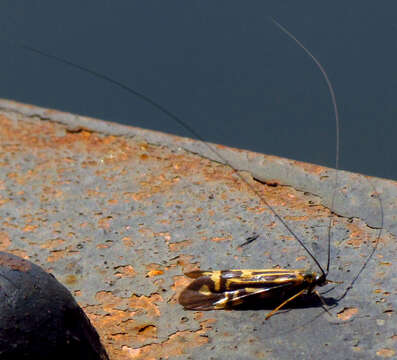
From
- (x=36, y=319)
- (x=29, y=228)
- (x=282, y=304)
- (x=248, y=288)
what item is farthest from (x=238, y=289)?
(x=29, y=228)

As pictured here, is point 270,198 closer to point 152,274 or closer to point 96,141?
point 152,274

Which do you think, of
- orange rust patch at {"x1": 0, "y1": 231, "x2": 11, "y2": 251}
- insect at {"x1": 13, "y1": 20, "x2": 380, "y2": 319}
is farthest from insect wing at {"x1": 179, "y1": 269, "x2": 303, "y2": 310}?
orange rust patch at {"x1": 0, "y1": 231, "x2": 11, "y2": 251}

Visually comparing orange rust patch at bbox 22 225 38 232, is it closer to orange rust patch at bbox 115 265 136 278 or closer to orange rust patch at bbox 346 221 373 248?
orange rust patch at bbox 115 265 136 278

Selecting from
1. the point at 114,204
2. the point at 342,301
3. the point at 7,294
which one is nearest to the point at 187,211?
the point at 114,204

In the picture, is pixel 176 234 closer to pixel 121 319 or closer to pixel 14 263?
pixel 121 319

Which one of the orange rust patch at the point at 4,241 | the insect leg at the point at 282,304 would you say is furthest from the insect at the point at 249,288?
the orange rust patch at the point at 4,241

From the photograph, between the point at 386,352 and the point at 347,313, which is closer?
the point at 386,352
